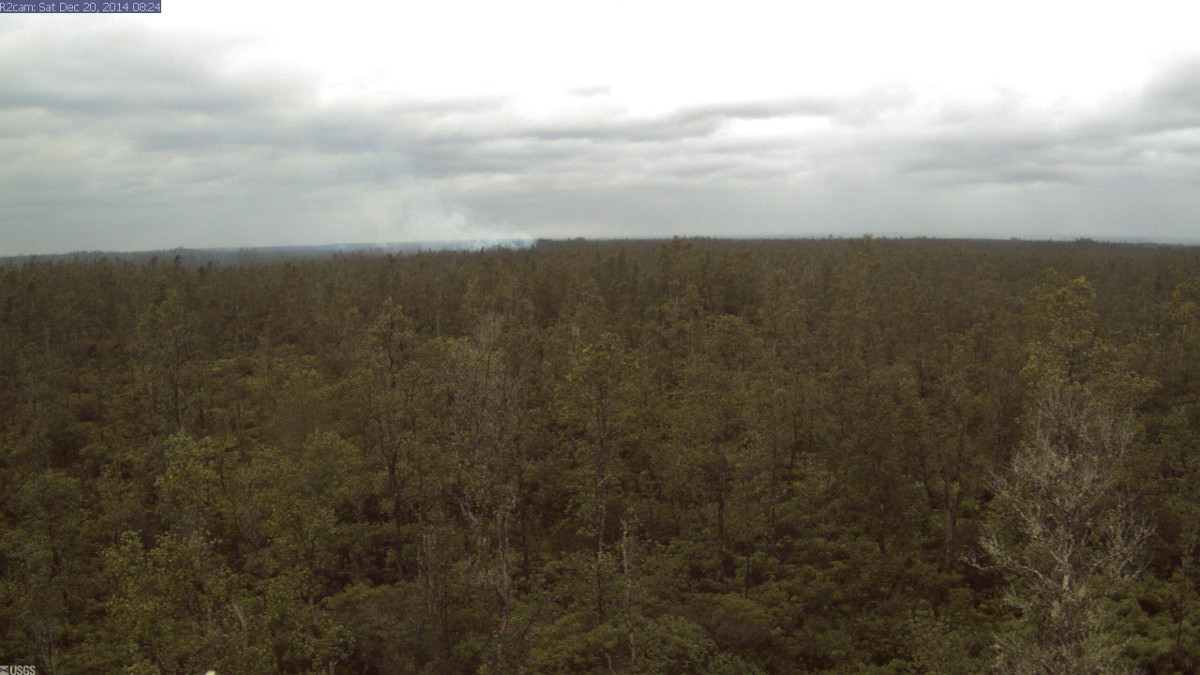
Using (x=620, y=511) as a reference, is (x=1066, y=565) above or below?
above

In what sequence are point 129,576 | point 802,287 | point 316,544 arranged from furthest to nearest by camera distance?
point 802,287 → point 316,544 → point 129,576

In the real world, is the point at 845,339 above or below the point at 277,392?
above

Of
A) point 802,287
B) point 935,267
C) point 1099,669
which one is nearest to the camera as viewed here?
point 1099,669

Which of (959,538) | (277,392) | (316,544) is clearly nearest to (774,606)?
(959,538)

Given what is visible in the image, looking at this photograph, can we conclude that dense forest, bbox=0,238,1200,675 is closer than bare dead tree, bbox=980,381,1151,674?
No

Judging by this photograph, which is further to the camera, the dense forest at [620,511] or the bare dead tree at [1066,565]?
the dense forest at [620,511]

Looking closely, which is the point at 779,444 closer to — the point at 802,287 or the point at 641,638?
the point at 641,638

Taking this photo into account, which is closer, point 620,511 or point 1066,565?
point 1066,565

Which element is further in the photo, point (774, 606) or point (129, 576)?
point (774, 606)
